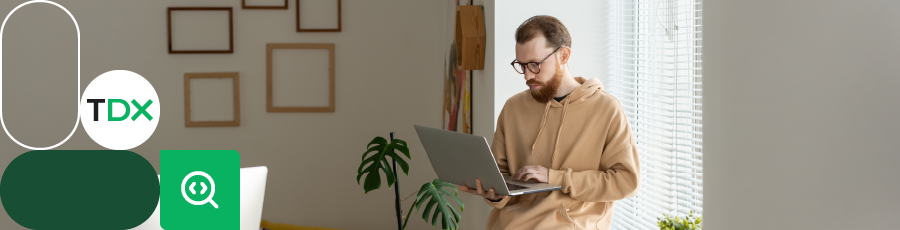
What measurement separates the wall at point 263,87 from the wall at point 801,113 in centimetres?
256

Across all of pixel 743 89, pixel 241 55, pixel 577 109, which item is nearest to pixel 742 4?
pixel 743 89

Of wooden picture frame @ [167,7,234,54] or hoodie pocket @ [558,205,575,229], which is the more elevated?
wooden picture frame @ [167,7,234,54]

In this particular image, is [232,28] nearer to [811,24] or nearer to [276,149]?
[276,149]

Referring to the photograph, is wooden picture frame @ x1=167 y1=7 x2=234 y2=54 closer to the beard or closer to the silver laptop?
the silver laptop

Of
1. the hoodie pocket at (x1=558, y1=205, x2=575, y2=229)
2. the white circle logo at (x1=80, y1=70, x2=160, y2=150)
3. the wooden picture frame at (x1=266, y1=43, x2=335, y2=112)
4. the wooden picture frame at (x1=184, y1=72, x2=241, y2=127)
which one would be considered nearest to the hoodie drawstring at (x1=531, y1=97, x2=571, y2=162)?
the hoodie pocket at (x1=558, y1=205, x2=575, y2=229)

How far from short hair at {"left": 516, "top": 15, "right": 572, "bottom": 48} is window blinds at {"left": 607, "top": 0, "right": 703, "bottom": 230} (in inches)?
13.7

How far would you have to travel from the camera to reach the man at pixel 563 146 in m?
1.18

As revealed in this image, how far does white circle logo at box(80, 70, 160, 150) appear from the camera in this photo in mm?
2967

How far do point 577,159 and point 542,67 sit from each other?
0.22 m

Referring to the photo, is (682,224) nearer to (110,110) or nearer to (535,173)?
(535,173)

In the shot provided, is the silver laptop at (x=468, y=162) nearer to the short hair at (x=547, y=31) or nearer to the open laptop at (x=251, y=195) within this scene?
the short hair at (x=547, y=31)

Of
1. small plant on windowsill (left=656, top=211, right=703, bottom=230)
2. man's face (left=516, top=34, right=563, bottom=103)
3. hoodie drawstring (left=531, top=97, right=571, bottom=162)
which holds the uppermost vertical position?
man's face (left=516, top=34, right=563, bottom=103)

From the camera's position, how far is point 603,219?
4.11 ft

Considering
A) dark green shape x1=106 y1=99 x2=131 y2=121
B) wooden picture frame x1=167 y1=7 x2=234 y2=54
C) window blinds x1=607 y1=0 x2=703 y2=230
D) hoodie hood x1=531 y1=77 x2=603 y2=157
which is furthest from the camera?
wooden picture frame x1=167 y1=7 x2=234 y2=54
